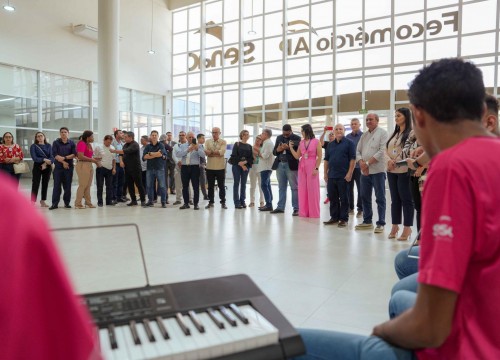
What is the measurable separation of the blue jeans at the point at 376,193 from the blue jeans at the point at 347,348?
433cm

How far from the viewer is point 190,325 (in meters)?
0.89

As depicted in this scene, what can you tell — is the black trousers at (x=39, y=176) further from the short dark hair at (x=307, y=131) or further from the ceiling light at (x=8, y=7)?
the ceiling light at (x=8, y=7)

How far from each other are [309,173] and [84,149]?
4.61m

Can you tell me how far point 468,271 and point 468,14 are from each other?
1369cm

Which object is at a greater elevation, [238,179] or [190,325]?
[238,179]

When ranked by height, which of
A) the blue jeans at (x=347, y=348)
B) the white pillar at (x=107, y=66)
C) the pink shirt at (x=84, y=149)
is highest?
the white pillar at (x=107, y=66)

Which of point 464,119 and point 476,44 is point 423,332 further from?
point 476,44

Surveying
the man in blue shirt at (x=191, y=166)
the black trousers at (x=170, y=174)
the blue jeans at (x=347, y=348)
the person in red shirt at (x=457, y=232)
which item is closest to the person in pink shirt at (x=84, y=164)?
the man in blue shirt at (x=191, y=166)

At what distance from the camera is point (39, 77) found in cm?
1187

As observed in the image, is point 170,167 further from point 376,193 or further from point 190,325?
point 190,325

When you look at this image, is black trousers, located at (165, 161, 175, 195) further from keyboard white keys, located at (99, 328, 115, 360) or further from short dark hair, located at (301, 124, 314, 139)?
keyboard white keys, located at (99, 328, 115, 360)

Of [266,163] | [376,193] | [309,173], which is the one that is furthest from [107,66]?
[376,193]

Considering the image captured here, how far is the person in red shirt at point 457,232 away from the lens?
0.84 m

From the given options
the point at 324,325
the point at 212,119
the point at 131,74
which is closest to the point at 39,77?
the point at 131,74
